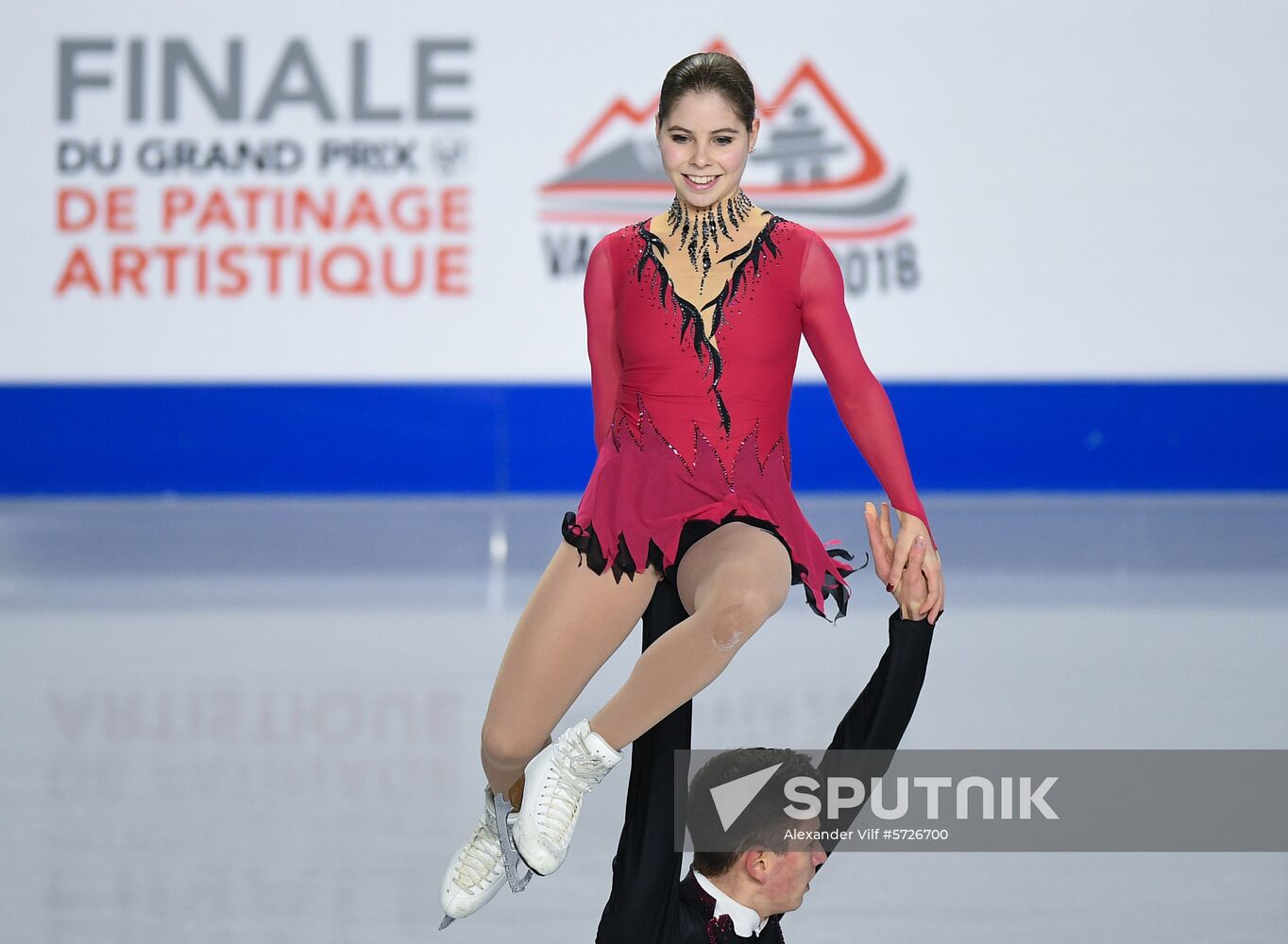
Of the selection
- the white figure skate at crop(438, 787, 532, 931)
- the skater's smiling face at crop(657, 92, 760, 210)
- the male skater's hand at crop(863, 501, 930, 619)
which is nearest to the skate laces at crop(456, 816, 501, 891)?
the white figure skate at crop(438, 787, 532, 931)

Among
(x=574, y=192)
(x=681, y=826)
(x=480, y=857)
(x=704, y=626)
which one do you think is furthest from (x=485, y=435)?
(x=704, y=626)

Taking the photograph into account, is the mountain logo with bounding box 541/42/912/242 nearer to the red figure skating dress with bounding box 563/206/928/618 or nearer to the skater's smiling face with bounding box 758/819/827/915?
the red figure skating dress with bounding box 563/206/928/618

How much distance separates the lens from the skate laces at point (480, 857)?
8.00ft

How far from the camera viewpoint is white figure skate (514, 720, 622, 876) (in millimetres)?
2262

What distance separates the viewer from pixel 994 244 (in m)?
8.08

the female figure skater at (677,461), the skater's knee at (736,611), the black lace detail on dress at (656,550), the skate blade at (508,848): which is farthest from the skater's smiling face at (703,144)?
the skate blade at (508,848)

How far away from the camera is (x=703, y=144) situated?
2.44 meters

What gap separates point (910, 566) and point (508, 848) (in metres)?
0.62

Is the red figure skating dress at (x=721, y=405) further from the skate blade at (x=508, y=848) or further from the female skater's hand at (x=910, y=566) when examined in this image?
the skate blade at (x=508, y=848)

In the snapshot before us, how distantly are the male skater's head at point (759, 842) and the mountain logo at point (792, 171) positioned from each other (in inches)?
230

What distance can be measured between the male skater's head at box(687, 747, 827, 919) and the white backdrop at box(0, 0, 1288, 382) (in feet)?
18.9

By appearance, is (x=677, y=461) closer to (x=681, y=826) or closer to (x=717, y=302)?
(x=717, y=302)

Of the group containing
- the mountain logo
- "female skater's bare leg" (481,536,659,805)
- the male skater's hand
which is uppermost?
the mountain logo

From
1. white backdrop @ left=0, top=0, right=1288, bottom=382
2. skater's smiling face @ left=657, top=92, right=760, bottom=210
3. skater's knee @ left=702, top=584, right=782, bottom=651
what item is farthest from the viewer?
white backdrop @ left=0, top=0, right=1288, bottom=382
